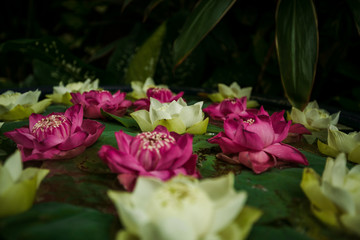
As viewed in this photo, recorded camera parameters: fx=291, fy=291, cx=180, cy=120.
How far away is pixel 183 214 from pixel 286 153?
273mm

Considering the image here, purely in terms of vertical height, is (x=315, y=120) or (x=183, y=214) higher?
(x=183, y=214)

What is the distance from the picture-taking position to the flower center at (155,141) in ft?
1.30

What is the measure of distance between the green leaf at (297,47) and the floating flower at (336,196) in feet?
0.99

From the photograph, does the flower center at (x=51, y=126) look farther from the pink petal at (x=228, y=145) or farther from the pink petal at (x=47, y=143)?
the pink petal at (x=228, y=145)

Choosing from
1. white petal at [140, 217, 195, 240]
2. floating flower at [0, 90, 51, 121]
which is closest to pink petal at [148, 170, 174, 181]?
white petal at [140, 217, 195, 240]

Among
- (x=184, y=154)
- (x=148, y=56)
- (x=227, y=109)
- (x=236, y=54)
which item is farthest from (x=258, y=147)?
(x=236, y=54)

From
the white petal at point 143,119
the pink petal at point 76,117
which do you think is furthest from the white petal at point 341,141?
the pink petal at point 76,117

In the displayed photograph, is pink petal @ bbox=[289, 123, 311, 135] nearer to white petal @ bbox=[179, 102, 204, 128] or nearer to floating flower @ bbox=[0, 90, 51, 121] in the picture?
white petal @ bbox=[179, 102, 204, 128]

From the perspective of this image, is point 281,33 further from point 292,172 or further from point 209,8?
point 292,172

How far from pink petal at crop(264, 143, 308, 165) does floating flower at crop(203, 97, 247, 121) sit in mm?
199

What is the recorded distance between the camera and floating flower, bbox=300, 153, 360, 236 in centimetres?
31

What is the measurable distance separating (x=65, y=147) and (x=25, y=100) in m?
0.30

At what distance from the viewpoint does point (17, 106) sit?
0.66 metres

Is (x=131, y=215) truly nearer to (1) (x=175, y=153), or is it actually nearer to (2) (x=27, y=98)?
(1) (x=175, y=153)
